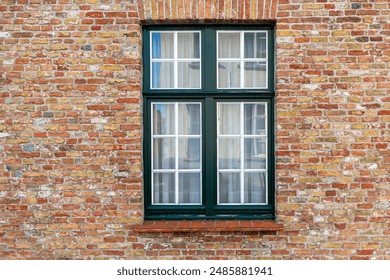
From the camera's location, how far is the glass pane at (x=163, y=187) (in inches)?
165

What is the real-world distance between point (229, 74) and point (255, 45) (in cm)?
46

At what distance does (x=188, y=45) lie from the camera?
164 inches

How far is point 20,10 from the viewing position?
3947 mm

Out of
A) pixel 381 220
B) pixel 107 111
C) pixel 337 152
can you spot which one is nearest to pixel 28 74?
pixel 107 111

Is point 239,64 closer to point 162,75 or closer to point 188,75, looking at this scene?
point 188,75

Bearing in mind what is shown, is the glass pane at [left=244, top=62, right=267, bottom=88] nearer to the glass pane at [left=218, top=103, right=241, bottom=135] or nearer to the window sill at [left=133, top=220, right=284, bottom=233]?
the glass pane at [left=218, top=103, right=241, bottom=135]

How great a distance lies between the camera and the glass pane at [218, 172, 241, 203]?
4.18 m

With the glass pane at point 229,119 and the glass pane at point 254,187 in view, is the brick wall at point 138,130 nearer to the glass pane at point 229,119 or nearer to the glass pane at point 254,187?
the glass pane at point 254,187

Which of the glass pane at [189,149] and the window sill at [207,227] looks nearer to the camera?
the window sill at [207,227]

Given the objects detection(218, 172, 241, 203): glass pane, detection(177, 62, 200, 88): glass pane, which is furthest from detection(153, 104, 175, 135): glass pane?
detection(218, 172, 241, 203): glass pane

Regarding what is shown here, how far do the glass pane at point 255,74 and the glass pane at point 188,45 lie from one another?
619 mm

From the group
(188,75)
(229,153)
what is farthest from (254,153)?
Result: (188,75)

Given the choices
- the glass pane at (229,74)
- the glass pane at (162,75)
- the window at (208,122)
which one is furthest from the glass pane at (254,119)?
the glass pane at (162,75)

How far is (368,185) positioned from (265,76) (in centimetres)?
170
